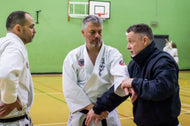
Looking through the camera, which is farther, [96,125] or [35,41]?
[35,41]

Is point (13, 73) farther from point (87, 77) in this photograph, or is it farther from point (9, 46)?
point (87, 77)

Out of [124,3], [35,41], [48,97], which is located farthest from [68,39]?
[48,97]

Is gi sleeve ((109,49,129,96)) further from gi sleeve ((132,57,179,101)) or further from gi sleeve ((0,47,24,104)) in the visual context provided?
gi sleeve ((0,47,24,104))

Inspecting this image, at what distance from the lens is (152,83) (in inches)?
76.7

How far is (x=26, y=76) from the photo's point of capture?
7.70 ft

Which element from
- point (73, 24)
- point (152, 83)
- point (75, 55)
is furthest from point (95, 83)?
point (73, 24)

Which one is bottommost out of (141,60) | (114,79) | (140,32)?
(114,79)

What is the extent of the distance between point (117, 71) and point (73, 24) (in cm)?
1033

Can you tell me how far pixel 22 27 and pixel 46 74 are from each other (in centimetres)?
997

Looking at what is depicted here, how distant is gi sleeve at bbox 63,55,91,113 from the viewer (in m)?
2.62

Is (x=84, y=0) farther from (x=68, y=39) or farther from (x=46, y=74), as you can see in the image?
(x=46, y=74)

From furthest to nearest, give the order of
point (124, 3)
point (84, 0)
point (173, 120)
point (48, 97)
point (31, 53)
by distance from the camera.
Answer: point (124, 3) < point (84, 0) < point (31, 53) < point (48, 97) < point (173, 120)

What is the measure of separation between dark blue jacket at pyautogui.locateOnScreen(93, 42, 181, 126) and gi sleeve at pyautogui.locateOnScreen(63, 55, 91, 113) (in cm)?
61

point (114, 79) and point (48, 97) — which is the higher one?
point (114, 79)
